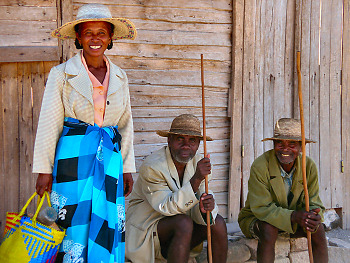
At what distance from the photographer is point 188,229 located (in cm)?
347

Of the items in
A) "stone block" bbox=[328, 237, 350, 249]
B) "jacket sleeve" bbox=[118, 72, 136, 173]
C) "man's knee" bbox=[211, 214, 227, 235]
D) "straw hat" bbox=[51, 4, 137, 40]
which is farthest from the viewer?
"stone block" bbox=[328, 237, 350, 249]

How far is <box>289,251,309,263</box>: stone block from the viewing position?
14.7 ft

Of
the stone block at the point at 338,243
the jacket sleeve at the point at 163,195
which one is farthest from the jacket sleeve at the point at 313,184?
the jacket sleeve at the point at 163,195

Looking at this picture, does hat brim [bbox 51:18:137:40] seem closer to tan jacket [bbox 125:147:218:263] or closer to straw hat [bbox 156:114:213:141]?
straw hat [bbox 156:114:213:141]

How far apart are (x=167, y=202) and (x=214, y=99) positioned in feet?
6.21

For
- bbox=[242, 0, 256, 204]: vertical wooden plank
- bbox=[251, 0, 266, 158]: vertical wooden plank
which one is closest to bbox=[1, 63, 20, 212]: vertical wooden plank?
bbox=[242, 0, 256, 204]: vertical wooden plank

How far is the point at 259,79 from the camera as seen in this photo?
17.4 ft

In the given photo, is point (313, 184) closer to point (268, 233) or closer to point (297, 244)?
point (268, 233)

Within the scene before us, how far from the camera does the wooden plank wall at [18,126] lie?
14.0 ft

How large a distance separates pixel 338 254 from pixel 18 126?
3338 millimetres

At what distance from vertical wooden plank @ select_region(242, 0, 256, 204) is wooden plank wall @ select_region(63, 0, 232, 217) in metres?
0.18

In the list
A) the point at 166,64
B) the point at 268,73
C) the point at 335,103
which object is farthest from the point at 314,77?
the point at 166,64

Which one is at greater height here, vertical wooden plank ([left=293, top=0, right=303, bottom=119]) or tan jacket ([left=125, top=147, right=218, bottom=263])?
vertical wooden plank ([left=293, top=0, right=303, bottom=119])

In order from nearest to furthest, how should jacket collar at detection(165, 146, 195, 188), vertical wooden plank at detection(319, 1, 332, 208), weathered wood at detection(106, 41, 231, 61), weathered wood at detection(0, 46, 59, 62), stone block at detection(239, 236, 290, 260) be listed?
1. jacket collar at detection(165, 146, 195, 188)
2. weathered wood at detection(0, 46, 59, 62)
3. stone block at detection(239, 236, 290, 260)
4. weathered wood at detection(106, 41, 231, 61)
5. vertical wooden plank at detection(319, 1, 332, 208)
